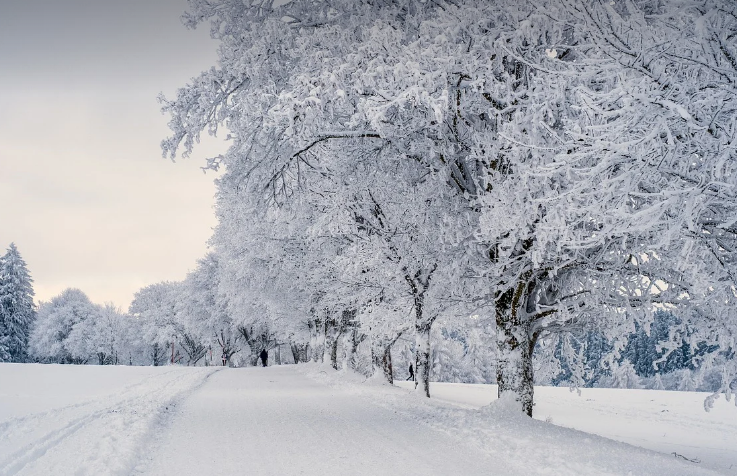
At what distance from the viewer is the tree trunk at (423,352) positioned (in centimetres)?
1628

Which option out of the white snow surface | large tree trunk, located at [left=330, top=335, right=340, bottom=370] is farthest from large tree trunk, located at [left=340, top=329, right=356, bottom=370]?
the white snow surface

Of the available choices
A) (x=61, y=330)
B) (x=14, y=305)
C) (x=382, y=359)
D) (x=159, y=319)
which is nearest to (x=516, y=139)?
(x=382, y=359)

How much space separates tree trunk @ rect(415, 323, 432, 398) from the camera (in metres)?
16.3

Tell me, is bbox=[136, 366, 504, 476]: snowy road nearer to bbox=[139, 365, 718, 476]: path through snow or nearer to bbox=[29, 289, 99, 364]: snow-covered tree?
bbox=[139, 365, 718, 476]: path through snow

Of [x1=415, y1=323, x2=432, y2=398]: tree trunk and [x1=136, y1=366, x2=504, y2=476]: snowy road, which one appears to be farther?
[x1=415, y1=323, x2=432, y2=398]: tree trunk

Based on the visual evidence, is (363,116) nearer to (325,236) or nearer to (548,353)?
(548,353)

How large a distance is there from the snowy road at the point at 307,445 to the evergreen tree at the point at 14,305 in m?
51.5

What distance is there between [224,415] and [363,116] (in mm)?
6640

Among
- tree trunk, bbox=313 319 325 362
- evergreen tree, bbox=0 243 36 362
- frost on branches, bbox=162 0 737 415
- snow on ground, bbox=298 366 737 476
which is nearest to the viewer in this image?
frost on branches, bbox=162 0 737 415

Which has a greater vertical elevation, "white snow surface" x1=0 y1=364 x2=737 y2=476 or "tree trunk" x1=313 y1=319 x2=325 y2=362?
"tree trunk" x1=313 y1=319 x2=325 y2=362

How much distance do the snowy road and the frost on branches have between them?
2830 mm

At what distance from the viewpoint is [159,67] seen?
15625 mm

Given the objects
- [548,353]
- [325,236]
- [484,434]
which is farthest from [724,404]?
[484,434]

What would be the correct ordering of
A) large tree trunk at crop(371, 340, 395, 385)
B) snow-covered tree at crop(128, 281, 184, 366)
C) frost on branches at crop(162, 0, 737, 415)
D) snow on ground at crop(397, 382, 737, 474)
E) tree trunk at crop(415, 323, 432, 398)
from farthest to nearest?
snow-covered tree at crop(128, 281, 184, 366)
large tree trunk at crop(371, 340, 395, 385)
tree trunk at crop(415, 323, 432, 398)
snow on ground at crop(397, 382, 737, 474)
frost on branches at crop(162, 0, 737, 415)
